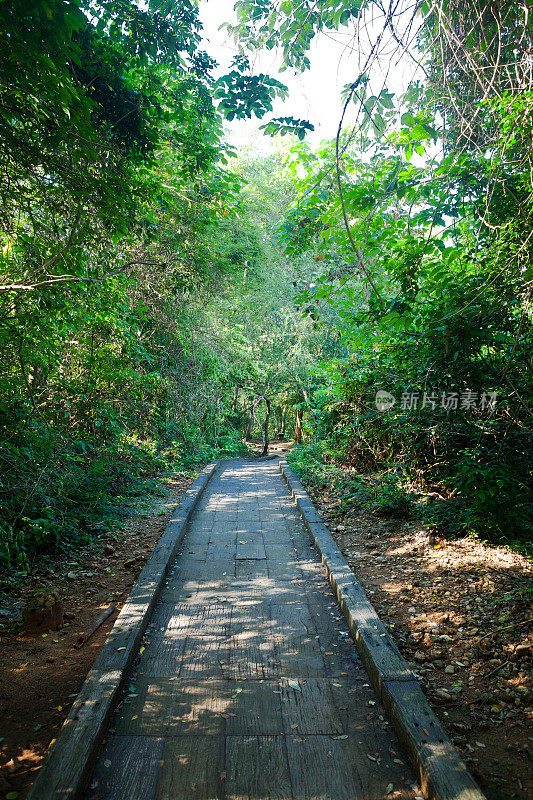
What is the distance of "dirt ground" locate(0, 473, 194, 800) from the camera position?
7.24 feet

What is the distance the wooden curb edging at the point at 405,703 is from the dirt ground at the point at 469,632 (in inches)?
5.9

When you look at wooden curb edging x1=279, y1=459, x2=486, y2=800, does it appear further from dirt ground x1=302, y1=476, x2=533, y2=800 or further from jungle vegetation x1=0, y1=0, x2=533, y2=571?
jungle vegetation x1=0, y1=0, x2=533, y2=571

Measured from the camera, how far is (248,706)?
253 cm

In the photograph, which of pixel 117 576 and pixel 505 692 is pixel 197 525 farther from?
pixel 505 692

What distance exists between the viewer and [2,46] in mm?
2867

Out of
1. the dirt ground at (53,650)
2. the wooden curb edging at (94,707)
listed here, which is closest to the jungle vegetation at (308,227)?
the dirt ground at (53,650)

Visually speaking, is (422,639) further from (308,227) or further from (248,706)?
(308,227)

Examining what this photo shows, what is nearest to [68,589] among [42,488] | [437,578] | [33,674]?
[42,488]
